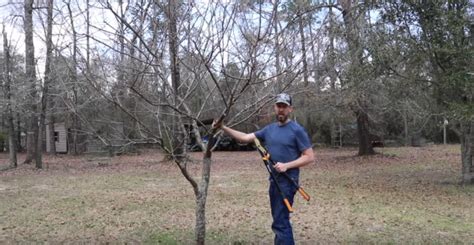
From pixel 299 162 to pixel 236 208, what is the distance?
4229mm

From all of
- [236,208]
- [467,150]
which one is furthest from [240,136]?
[467,150]

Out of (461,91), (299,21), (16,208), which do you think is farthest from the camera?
(461,91)

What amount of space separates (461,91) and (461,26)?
1295 mm

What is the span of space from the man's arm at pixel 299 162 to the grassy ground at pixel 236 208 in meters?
1.86

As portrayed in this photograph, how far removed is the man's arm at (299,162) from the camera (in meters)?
3.90

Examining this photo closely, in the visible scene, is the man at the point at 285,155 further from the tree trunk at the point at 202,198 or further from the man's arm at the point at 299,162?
the tree trunk at the point at 202,198

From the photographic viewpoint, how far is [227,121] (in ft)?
15.7

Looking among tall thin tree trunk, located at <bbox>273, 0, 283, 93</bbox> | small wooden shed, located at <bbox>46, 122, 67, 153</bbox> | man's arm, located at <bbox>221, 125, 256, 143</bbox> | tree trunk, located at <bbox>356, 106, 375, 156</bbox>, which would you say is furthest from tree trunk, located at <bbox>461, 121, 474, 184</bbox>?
small wooden shed, located at <bbox>46, 122, 67, 153</bbox>

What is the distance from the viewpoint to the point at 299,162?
3.98 meters

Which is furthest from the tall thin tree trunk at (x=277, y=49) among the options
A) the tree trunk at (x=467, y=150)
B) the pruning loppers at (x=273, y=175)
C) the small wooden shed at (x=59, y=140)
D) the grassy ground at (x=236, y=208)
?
the small wooden shed at (x=59, y=140)

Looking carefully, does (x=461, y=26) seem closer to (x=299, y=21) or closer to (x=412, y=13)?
(x=412, y=13)

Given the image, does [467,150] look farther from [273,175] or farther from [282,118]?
[273,175]

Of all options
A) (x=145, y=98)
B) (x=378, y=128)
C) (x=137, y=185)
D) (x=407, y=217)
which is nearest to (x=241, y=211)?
(x=407, y=217)

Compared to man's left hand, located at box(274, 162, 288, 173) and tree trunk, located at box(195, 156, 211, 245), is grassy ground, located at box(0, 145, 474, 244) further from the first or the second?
man's left hand, located at box(274, 162, 288, 173)
